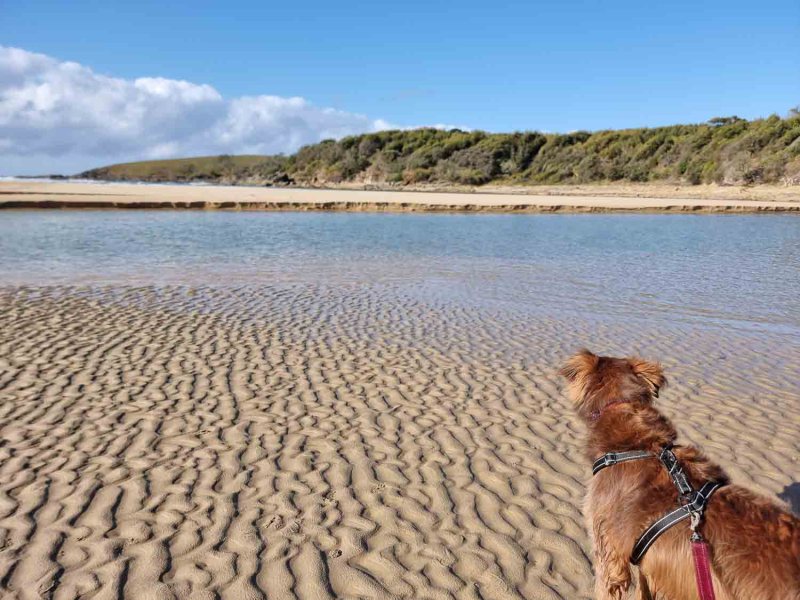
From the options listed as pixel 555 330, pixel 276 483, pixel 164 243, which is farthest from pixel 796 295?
pixel 164 243

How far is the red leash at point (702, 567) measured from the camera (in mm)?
2355

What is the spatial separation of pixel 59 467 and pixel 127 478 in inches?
28.3

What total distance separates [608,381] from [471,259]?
17.8 metres

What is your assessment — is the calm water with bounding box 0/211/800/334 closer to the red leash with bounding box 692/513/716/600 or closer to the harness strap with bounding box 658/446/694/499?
the harness strap with bounding box 658/446/694/499

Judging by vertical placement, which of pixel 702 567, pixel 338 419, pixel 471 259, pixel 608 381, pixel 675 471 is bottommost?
pixel 471 259

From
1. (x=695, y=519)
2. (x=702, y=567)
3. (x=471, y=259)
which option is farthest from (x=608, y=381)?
(x=471, y=259)

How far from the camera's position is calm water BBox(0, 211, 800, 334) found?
1393cm

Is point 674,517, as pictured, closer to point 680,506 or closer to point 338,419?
point 680,506

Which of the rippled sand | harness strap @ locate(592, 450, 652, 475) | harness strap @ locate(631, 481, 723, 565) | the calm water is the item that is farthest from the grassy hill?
harness strap @ locate(631, 481, 723, 565)

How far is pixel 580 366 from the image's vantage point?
3469 millimetres

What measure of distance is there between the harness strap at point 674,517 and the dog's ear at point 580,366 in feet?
3.06

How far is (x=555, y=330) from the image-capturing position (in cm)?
1093

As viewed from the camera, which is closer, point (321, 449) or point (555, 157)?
point (321, 449)

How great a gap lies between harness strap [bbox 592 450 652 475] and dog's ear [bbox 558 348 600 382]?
0.58 m
